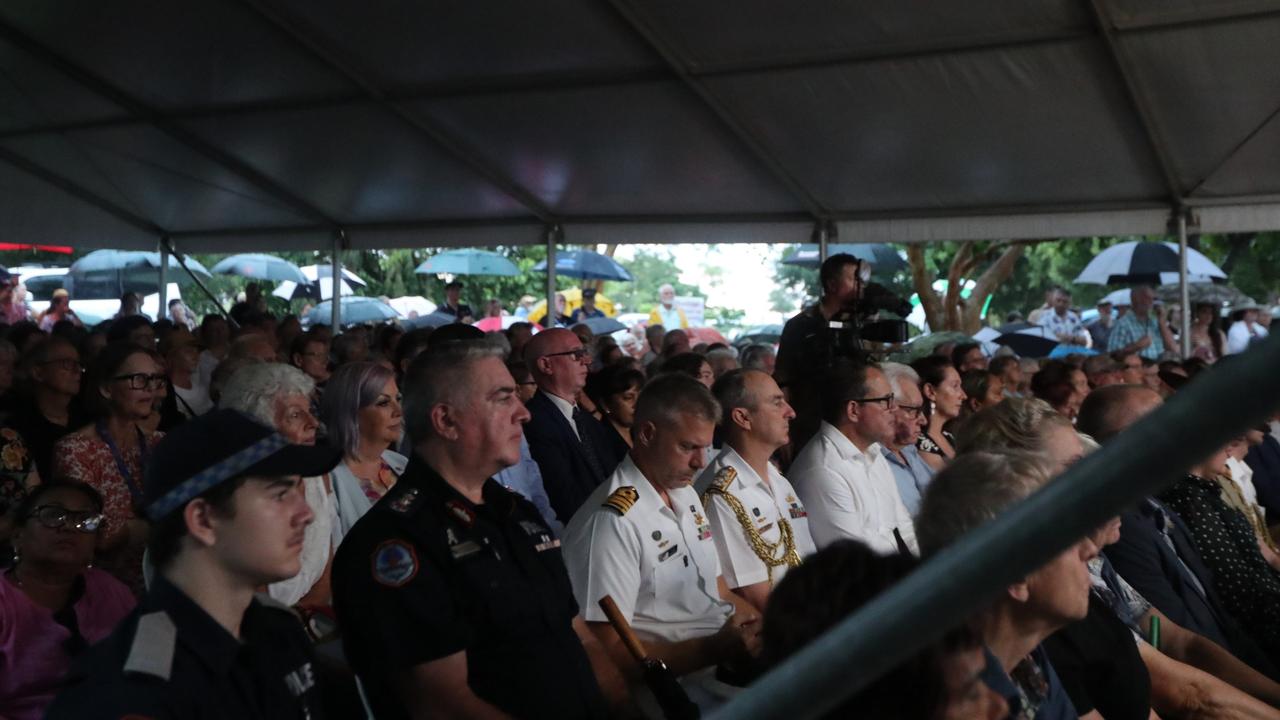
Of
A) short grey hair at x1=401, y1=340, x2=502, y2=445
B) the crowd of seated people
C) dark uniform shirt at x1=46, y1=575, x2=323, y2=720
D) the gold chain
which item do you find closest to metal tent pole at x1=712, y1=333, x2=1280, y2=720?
the crowd of seated people

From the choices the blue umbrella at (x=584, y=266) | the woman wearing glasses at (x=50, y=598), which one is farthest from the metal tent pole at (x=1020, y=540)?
the blue umbrella at (x=584, y=266)

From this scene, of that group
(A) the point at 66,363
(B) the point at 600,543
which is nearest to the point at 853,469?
(B) the point at 600,543

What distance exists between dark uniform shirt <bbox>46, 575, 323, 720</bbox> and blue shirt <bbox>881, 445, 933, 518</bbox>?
3.44 meters

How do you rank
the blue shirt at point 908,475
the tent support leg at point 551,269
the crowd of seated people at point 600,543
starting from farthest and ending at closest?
the tent support leg at point 551,269 < the blue shirt at point 908,475 < the crowd of seated people at point 600,543

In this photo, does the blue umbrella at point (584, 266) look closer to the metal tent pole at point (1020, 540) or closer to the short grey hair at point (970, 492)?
the short grey hair at point (970, 492)

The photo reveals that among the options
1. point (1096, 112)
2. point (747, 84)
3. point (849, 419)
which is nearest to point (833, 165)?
point (747, 84)

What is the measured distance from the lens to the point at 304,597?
353 cm

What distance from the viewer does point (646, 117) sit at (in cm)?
836

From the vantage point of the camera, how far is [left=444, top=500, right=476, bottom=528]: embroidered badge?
109 inches

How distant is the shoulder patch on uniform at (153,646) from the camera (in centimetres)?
183

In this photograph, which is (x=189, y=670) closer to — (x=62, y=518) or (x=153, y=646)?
(x=153, y=646)

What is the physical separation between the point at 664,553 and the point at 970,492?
127cm

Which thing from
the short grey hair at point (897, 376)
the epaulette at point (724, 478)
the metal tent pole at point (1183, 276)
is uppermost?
the metal tent pole at point (1183, 276)

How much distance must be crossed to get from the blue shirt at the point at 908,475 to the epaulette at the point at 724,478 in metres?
Answer: 1.21
